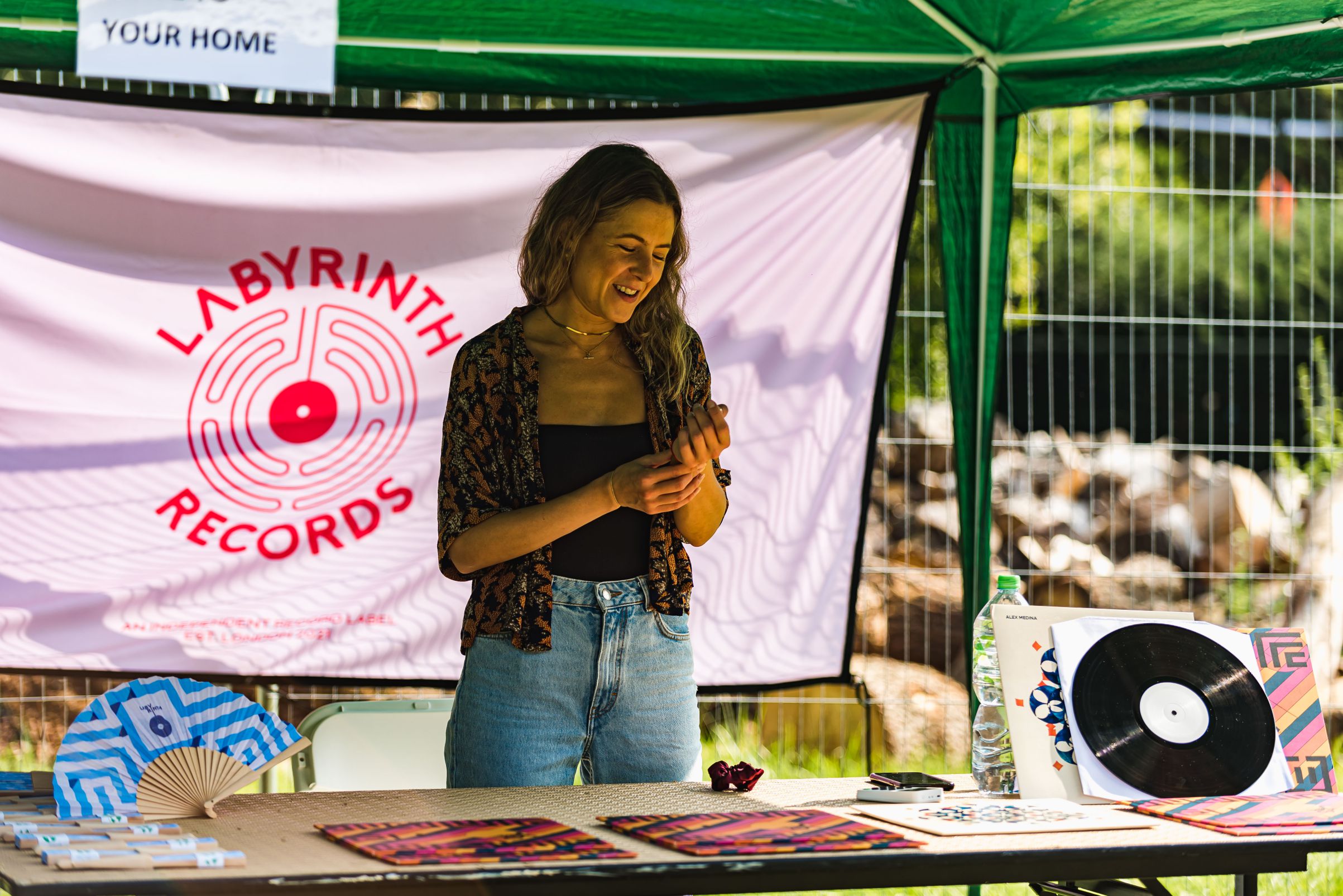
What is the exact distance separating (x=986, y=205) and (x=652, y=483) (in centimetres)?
164

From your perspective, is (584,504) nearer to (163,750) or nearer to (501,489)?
(501,489)

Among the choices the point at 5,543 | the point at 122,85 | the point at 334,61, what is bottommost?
the point at 5,543

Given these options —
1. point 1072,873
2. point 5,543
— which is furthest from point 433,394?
point 1072,873

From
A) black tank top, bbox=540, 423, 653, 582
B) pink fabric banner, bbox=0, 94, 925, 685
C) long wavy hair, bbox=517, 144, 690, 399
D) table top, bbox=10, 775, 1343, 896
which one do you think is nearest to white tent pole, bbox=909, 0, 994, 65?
pink fabric banner, bbox=0, 94, 925, 685

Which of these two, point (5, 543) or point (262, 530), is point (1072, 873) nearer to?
point (262, 530)

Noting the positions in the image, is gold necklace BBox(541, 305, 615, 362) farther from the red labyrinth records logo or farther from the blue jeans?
the red labyrinth records logo

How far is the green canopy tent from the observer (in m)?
3.13

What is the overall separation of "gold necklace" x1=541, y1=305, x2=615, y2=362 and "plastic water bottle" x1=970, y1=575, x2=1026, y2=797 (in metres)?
0.79

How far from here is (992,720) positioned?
7.77ft

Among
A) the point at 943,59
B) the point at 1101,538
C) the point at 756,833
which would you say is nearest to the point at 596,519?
the point at 756,833

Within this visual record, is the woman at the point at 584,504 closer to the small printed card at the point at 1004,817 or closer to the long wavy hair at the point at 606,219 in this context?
the long wavy hair at the point at 606,219

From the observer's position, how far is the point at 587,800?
→ 2.12m

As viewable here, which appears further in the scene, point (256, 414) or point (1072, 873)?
point (256, 414)

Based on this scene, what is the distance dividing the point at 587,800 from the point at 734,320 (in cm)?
180
